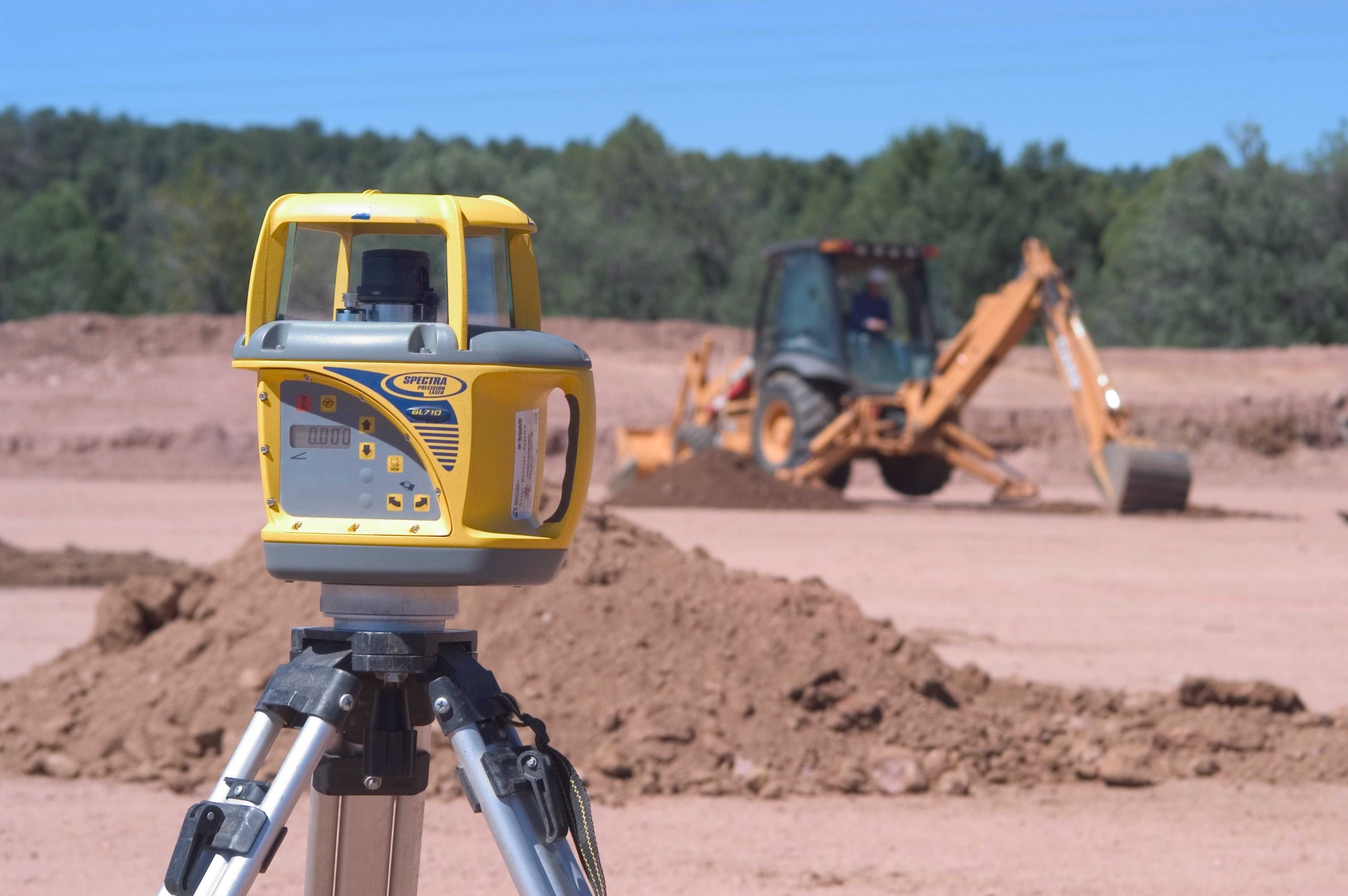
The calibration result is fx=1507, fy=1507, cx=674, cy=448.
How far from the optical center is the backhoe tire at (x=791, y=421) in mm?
19312

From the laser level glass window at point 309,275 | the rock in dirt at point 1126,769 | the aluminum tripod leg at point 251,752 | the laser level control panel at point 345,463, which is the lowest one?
the rock in dirt at point 1126,769

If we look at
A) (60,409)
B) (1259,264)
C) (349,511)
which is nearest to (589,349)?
(60,409)

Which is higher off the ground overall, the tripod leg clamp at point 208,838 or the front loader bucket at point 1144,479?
the tripod leg clamp at point 208,838

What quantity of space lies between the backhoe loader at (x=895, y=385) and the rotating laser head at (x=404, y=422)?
15.9 meters

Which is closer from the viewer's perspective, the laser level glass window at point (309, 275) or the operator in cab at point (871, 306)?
the laser level glass window at point (309, 275)

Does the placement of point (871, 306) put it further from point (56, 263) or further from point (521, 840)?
point (56, 263)

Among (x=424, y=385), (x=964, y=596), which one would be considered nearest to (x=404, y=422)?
(x=424, y=385)

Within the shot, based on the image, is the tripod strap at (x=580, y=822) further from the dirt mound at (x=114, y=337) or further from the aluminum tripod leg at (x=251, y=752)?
the dirt mound at (x=114, y=337)

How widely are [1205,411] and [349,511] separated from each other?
29.5 m

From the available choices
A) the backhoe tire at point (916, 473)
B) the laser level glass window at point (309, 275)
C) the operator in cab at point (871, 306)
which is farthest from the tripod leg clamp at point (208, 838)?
the backhoe tire at point (916, 473)

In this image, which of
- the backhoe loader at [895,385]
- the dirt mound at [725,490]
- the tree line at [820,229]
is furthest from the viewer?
the tree line at [820,229]

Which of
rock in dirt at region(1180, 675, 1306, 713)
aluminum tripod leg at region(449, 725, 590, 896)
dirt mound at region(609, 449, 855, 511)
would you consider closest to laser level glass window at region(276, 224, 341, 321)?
aluminum tripod leg at region(449, 725, 590, 896)

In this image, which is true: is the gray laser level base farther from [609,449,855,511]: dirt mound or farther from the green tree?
the green tree

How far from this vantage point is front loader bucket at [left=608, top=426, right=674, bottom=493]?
2073cm
